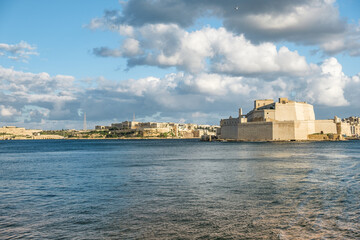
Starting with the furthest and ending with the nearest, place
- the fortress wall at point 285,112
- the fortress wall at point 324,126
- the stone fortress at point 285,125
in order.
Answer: the fortress wall at point 324,126 → the fortress wall at point 285,112 → the stone fortress at point 285,125

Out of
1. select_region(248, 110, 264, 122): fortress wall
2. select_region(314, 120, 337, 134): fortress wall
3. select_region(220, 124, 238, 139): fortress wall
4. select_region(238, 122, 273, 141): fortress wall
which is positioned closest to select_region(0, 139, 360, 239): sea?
select_region(238, 122, 273, 141): fortress wall

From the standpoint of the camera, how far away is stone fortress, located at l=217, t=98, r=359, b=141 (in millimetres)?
70875

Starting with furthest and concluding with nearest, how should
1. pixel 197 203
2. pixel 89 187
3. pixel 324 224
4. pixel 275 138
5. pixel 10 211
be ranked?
pixel 275 138 < pixel 89 187 < pixel 197 203 < pixel 10 211 < pixel 324 224

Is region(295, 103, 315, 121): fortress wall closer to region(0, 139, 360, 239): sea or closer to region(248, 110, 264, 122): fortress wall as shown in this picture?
region(248, 110, 264, 122): fortress wall

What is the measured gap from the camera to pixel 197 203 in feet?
31.2

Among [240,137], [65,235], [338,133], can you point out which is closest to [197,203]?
[65,235]

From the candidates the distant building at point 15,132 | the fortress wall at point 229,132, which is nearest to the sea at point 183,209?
the fortress wall at point 229,132

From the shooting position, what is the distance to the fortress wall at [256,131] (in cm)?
7250

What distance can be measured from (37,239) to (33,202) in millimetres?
3971

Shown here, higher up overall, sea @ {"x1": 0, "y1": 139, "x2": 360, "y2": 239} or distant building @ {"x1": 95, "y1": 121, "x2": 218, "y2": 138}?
distant building @ {"x1": 95, "y1": 121, "x2": 218, "y2": 138}

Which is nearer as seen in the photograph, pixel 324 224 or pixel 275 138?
pixel 324 224

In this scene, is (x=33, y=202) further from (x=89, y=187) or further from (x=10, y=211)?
(x=89, y=187)

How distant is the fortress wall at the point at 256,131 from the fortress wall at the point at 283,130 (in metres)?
1.04

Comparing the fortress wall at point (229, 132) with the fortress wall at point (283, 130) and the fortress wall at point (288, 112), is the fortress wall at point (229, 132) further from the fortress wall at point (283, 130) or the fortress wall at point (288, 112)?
the fortress wall at point (283, 130)
